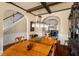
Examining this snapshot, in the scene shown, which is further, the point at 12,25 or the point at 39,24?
the point at 39,24

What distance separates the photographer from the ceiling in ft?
6.30

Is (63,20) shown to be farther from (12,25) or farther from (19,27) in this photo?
(12,25)

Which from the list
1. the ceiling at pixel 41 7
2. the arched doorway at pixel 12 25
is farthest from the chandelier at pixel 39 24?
the arched doorway at pixel 12 25

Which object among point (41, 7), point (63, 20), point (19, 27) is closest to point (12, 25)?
point (19, 27)

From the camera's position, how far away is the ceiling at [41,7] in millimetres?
1919

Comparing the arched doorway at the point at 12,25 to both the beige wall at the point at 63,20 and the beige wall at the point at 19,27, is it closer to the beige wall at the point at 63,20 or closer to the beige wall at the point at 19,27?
the beige wall at the point at 19,27

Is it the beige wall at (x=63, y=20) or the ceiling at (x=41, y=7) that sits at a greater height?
the ceiling at (x=41, y=7)

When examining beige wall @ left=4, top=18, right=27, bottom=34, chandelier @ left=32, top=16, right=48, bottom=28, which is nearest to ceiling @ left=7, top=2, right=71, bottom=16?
chandelier @ left=32, top=16, right=48, bottom=28

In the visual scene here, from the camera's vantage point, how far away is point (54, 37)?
1.99 metres

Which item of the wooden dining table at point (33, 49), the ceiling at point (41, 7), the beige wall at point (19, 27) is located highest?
the ceiling at point (41, 7)

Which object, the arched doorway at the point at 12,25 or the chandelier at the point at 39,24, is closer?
the arched doorway at the point at 12,25

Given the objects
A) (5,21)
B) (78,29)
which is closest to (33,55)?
(5,21)

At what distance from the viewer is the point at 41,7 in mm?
1915

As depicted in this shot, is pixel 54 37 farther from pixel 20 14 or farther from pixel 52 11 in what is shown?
pixel 20 14
